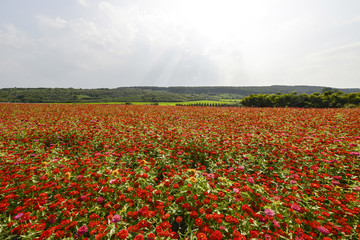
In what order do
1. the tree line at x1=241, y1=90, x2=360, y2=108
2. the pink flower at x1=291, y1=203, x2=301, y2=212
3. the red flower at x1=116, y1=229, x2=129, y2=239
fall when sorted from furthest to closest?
the tree line at x1=241, y1=90, x2=360, y2=108 → the pink flower at x1=291, y1=203, x2=301, y2=212 → the red flower at x1=116, y1=229, x2=129, y2=239

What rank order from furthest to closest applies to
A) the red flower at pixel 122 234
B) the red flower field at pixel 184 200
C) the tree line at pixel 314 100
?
the tree line at pixel 314 100 < the red flower field at pixel 184 200 < the red flower at pixel 122 234

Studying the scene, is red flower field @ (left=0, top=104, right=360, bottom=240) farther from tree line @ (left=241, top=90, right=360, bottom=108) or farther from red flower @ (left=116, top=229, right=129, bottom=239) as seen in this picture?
tree line @ (left=241, top=90, right=360, bottom=108)

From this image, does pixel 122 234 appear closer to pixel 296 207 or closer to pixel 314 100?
pixel 296 207

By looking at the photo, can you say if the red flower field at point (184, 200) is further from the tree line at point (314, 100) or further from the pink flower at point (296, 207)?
the tree line at point (314, 100)

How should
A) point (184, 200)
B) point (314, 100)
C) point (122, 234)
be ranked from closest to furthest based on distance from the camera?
1. point (122, 234)
2. point (184, 200)
3. point (314, 100)

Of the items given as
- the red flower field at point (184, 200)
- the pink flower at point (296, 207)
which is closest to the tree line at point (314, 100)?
the red flower field at point (184, 200)

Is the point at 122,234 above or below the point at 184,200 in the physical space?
A: above

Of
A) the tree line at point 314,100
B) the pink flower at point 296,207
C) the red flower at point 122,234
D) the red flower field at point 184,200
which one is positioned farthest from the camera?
the tree line at point 314,100

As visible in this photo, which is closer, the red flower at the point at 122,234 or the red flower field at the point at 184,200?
the red flower at the point at 122,234

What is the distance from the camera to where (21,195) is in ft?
10.3

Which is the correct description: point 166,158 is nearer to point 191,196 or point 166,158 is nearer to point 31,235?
point 191,196

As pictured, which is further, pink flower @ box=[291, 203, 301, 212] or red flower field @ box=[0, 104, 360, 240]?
pink flower @ box=[291, 203, 301, 212]

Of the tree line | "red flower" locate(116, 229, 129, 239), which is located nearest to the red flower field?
"red flower" locate(116, 229, 129, 239)

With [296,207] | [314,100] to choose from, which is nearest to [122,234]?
[296,207]
